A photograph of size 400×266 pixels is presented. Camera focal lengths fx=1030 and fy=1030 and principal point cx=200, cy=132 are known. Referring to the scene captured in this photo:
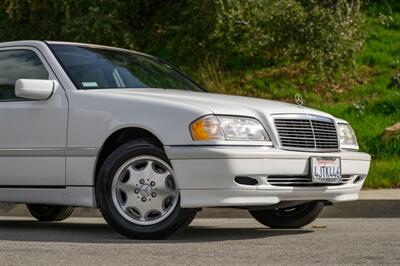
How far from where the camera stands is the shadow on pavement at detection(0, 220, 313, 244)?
7.50 m

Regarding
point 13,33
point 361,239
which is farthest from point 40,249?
point 13,33

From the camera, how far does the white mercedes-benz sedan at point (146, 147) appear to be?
712 cm

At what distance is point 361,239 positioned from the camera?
732cm

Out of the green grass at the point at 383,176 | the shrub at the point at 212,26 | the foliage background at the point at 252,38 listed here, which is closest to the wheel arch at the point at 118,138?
the green grass at the point at 383,176

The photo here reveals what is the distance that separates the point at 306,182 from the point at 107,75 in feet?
6.05

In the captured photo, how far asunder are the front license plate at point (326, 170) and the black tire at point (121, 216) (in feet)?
3.03

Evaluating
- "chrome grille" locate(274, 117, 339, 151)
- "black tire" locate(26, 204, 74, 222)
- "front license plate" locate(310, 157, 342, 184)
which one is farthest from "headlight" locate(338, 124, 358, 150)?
"black tire" locate(26, 204, 74, 222)

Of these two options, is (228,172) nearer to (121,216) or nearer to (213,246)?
(213,246)

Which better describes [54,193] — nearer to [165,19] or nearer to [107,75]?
[107,75]

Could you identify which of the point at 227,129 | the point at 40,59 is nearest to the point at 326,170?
the point at 227,129

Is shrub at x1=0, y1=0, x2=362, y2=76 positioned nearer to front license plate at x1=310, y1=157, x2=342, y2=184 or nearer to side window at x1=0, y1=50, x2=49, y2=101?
side window at x1=0, y1=50, x2=49, y2=101

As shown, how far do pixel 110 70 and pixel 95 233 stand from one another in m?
1.30

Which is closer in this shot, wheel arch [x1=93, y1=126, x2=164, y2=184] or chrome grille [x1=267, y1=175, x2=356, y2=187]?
chrome grille [x1=267, y1=175, x2=356, y2=187]

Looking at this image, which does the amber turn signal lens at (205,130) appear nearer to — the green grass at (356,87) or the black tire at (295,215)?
the black tire at (295,215)
